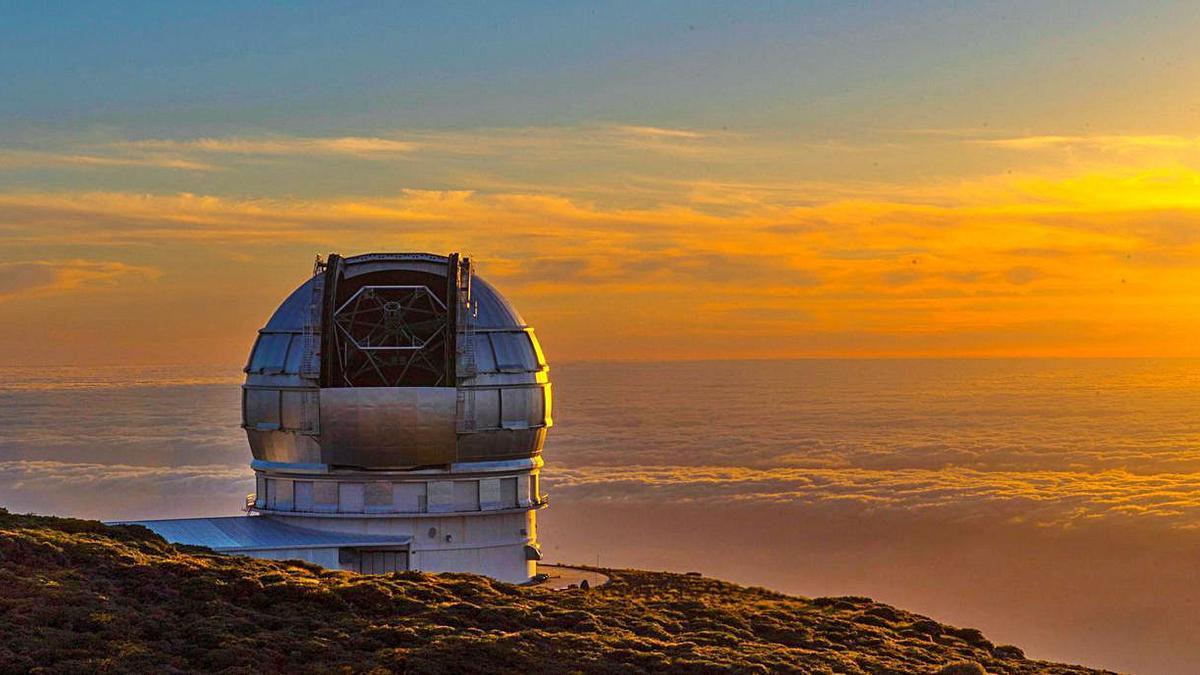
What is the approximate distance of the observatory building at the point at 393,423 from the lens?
3694 cm

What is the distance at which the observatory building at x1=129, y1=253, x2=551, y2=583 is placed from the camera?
121 ft

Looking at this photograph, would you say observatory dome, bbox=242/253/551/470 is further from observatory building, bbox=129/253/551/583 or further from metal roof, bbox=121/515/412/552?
metal roof, bbox=121/515/412/552

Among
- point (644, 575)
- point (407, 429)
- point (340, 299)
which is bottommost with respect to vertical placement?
point (644, 575)

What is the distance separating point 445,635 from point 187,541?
12.6m

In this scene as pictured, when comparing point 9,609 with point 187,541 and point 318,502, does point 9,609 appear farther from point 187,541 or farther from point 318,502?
point 318,502

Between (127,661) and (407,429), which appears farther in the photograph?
(407,429)

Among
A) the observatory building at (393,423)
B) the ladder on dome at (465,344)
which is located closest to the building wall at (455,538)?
the observatory building at (393,423)

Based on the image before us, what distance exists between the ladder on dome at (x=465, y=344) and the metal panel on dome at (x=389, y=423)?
0.99 feet

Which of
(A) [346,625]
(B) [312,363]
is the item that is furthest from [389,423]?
(A) [346,625]

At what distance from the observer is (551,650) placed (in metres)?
25.2

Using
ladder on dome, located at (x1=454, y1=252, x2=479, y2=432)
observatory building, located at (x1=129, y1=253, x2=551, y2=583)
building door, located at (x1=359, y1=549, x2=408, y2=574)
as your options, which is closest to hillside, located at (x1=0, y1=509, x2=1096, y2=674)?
observatory building, located at (x1=129, y1=253, x2=551, y2=583)

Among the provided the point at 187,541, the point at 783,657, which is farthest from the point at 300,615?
the point at 187,541

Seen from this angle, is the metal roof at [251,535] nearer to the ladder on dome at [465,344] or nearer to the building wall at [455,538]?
the building wall at [455,538]

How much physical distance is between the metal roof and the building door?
409mm
